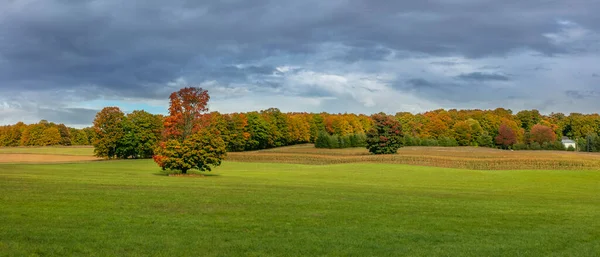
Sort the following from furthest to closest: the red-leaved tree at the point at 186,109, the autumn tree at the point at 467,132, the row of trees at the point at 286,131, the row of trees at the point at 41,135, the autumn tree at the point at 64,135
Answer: the autumn tree at the point at 64,135 → the autumn tree at the point at 467,132 → the row of trees at the point at 41,135 → the row of trees at the point at 286,131 → the red-leaved tree at the point at 186,109

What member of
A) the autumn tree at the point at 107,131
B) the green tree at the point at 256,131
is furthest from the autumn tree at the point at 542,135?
the autumn tree at the point at 107,131

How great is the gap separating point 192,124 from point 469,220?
209 feet

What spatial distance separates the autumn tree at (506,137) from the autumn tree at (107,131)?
407 ft

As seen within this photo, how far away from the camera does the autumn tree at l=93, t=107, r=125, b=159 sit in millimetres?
102688

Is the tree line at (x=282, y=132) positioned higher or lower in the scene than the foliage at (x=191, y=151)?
higher

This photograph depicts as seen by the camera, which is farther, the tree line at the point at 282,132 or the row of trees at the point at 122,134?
the tree line at the point at 282,132

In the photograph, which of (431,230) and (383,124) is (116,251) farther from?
(383,124)

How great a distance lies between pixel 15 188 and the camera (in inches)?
1073

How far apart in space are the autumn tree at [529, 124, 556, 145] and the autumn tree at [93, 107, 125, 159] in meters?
135

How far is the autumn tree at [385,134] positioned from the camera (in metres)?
97.9

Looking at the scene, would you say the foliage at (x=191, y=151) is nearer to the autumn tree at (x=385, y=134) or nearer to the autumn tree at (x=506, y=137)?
the autumn tree at (x=385, y=134)

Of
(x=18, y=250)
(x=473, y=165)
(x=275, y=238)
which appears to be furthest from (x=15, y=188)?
(x=473, y=165)

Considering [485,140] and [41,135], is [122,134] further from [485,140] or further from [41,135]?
[485,140]

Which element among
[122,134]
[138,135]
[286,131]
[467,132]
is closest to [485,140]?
[467,132]
